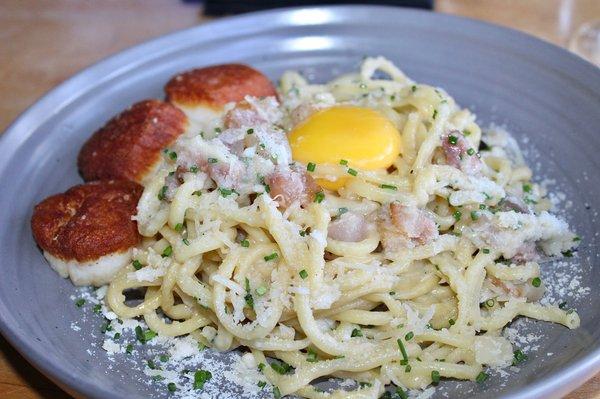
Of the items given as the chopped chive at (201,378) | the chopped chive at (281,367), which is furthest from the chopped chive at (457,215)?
the chopped chive at (201,378)

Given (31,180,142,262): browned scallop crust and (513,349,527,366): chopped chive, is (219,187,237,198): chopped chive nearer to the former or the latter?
(31,180,142,262): browned scallop crust

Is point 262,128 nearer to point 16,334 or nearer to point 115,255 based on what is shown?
point 115,255

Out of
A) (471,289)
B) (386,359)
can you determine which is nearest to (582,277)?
(471,289)

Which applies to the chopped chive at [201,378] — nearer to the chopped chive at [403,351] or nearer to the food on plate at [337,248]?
the food on plate at [337,248]

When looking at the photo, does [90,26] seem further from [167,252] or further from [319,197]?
[319,197]

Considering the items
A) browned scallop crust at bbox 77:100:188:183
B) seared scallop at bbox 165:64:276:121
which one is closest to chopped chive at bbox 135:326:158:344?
browned scallop crust at bbox 77:100:188:183

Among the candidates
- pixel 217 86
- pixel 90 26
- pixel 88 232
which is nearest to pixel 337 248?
pixel 88 232

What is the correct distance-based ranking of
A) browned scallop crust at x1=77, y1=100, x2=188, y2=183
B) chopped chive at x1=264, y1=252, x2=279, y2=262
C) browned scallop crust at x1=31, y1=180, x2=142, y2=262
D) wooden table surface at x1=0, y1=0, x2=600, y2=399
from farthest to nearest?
wooden table surface at x1=0, y1=0, x2=600, y2=399, browned scallop crust at x1=77, y1=100, x2=188, y2=183, browned scallop crust at x1=31, y1=180, x2=142, y2=262, chopped chive at x1=264, y1=252, x2=279, y2=262
